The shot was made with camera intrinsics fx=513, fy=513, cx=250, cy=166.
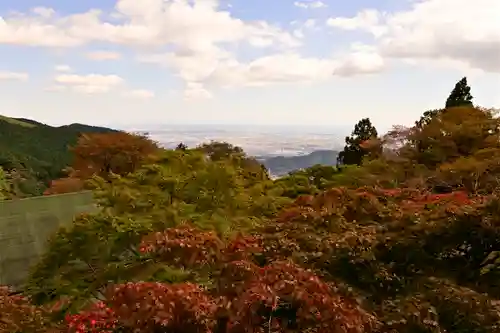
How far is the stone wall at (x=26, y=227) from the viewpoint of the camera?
8234 mm

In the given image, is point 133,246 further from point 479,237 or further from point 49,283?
point 479,237

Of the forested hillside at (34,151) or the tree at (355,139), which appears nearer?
the tree at (355,139)

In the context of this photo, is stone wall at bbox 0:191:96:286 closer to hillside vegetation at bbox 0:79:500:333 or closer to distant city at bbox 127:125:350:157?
hillside vegetation at bbox 0:79:500:333

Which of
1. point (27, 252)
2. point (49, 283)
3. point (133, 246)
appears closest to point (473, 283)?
point (133, 246)

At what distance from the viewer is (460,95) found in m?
19.5

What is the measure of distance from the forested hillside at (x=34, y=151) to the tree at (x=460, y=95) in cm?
1622

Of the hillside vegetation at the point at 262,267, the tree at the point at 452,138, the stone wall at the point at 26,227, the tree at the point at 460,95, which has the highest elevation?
the tree at the point at 460,95

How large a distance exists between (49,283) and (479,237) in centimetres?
441

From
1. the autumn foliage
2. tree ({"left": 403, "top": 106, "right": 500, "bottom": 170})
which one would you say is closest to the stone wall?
tree ({"left": 403, "top": 106, "right": 500, "bottom": 170})

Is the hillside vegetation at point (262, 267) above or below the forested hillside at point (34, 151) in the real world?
above

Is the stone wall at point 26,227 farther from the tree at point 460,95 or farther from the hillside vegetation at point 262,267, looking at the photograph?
the tree at point 460,95

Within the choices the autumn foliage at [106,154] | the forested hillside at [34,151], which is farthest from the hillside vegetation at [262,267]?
the forested hillside at [34,151]

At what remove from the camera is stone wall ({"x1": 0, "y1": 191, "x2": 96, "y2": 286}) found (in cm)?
823

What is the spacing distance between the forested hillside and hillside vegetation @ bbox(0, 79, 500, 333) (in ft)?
64.7
